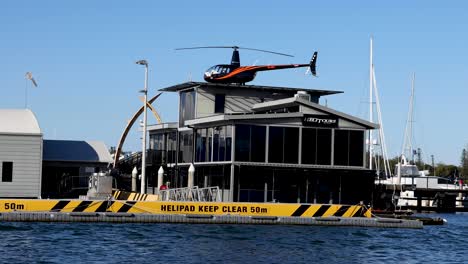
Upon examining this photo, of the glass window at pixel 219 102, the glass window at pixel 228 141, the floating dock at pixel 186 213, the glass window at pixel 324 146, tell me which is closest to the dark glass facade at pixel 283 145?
the glass window at pixel 324 146

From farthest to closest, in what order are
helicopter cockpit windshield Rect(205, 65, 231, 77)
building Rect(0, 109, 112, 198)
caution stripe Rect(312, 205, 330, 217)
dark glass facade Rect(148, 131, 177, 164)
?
dark glass facade Rect(148, 131, 177, 164) < helicopter cockpit windshield Rect(205, 65, 231, 77) < building Rect(0, 109, 112, 198) < caution stripe Rect(312, 205, 330, 217)

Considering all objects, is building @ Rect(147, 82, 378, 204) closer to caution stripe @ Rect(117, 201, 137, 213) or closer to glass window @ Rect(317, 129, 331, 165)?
glass window @ Rect(317, 129, 331, 165)

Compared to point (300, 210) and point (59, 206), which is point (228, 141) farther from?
point (59, 206)

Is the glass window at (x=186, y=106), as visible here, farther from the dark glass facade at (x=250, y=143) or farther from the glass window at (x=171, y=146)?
the dark glass facade at (x=250, y=143)

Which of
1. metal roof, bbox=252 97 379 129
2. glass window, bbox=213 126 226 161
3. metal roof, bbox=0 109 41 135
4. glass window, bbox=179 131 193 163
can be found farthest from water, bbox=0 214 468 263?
metal roof, bbox=0 109 41 135

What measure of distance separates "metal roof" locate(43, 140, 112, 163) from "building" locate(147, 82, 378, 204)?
41.8 ft

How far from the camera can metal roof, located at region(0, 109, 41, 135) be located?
65.1 meters

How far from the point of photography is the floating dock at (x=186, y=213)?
4703 centimetres

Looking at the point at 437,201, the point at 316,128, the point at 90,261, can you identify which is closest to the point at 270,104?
the point at 316,128

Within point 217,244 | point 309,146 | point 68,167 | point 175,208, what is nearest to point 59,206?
point 175,208

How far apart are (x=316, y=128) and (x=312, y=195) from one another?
438 cm

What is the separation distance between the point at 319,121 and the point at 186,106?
41.4 feet

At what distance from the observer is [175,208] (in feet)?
163

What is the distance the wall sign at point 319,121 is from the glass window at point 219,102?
955 cm
